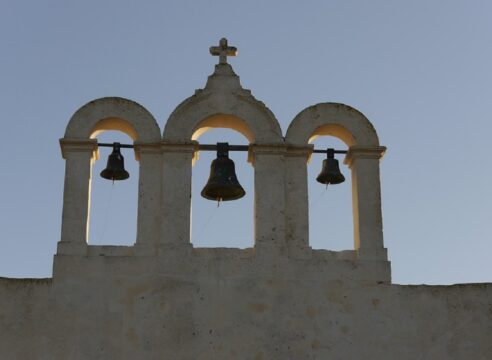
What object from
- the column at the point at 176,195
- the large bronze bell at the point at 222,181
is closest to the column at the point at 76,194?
the column at the point at 176,195

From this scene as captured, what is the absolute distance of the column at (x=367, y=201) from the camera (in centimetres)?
1148

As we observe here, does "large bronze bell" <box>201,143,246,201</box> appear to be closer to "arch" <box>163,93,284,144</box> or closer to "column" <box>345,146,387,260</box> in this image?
"arch" <box>163,93,284,144</box>

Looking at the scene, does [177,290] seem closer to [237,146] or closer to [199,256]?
[199,256]

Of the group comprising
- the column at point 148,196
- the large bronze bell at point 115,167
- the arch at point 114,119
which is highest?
the arch at point 114,119

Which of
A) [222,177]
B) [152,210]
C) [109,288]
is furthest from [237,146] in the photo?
[109,288]

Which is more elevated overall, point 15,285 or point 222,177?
point 222,177

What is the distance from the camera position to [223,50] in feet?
40.9

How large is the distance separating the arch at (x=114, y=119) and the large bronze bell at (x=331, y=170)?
1958 mm

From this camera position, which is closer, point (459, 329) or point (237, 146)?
point (459, 329)

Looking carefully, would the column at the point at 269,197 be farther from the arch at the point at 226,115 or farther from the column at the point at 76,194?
the column at the point at 76,194

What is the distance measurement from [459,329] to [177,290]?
2.96 metres

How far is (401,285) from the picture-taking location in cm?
1132

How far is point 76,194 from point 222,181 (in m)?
1.60

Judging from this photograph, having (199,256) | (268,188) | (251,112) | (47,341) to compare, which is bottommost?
(47,341)
